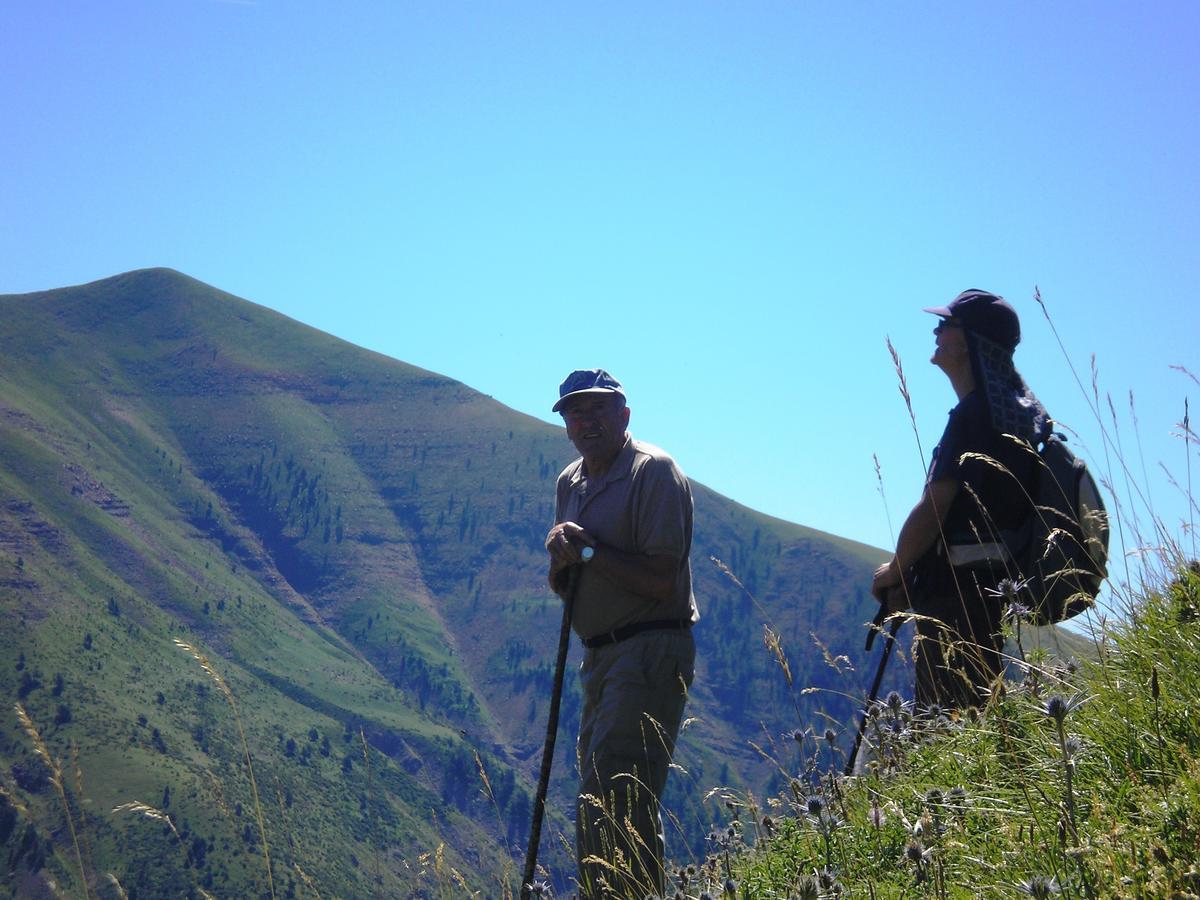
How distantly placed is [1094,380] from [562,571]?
235 cm

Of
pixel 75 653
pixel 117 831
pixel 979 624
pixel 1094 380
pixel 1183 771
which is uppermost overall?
pixel 1094 380

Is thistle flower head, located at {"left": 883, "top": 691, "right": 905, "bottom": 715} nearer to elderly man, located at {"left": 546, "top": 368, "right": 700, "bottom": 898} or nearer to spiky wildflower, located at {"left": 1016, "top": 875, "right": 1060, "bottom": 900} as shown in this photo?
elderly man, located at {"left": 546, "top": 368, "right": 700, "bottom": 898}

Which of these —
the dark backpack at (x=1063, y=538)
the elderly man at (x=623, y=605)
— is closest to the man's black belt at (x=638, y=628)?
the elderly man at (x=623, y=605)

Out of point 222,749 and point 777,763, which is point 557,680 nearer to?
point 777,763

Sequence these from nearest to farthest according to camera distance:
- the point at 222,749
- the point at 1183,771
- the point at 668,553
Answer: the point at 1183,771, the point at 668,553, the point at 222,749

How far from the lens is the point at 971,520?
4.36 m

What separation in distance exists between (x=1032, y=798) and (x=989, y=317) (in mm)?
2525

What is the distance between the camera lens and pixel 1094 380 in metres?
4.11

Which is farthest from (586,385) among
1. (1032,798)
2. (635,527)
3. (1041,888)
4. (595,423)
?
(1041,888)

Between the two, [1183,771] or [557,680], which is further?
[557,680]

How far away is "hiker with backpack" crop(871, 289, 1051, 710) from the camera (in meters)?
4.36

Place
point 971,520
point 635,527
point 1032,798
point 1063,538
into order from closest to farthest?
point 1032,798, point 1063,538, point 971,520, point 635,527

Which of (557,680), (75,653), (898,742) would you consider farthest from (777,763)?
(75,653)

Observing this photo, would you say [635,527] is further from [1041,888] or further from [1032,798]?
[1041,888]
